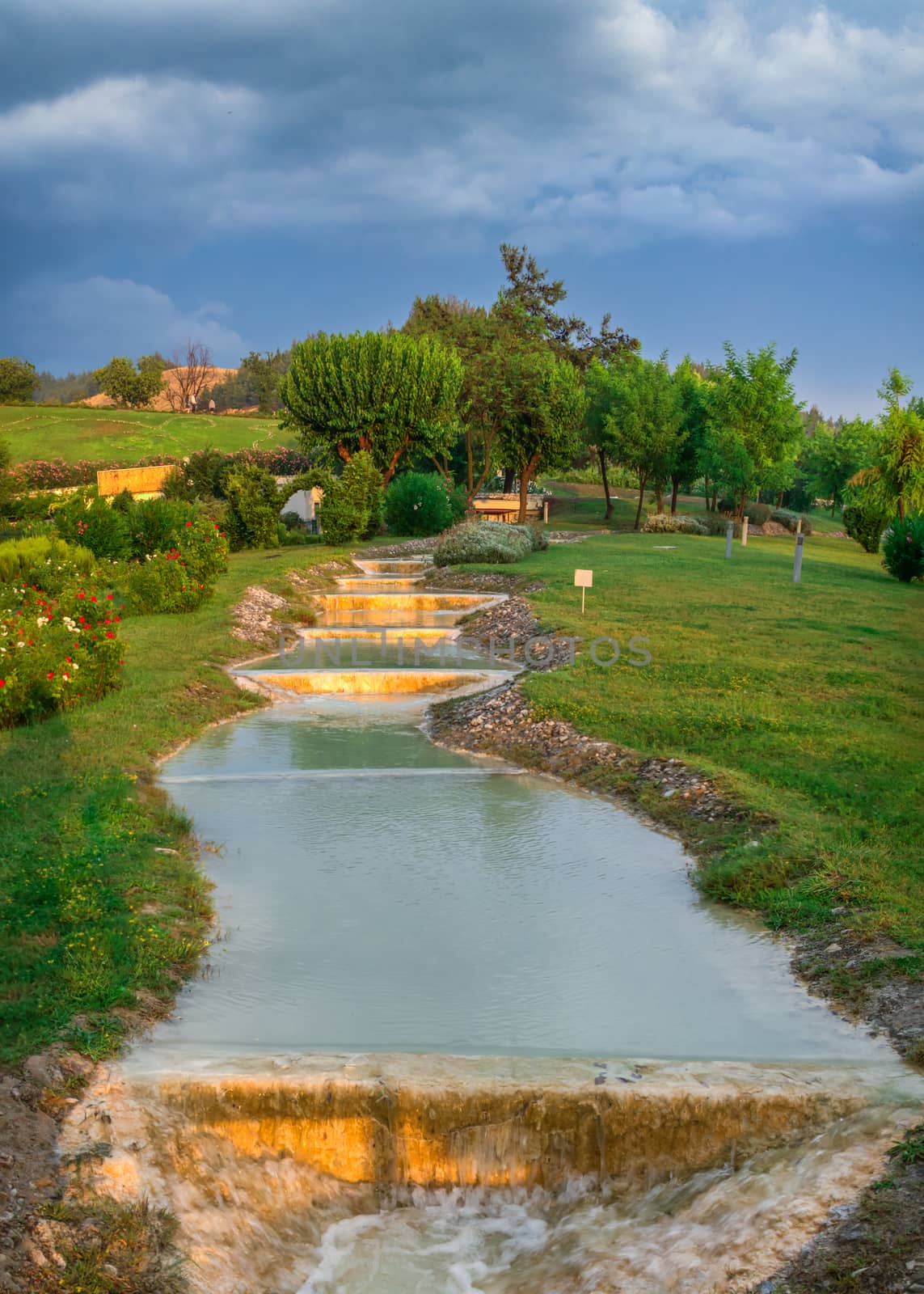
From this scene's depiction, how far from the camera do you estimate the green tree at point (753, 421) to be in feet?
126

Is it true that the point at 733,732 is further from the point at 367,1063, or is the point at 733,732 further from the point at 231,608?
the point at 231,608

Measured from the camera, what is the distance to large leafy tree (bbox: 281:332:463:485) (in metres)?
36.6

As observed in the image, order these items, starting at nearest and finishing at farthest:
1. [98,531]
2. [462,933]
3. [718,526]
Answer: [462,933] → [98,531] → [718,526]

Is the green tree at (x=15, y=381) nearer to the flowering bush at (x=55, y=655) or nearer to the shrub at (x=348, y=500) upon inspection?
the shrub at (x=348, y=500)

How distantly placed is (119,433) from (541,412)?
3415cm

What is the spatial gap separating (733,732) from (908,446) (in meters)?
24.5

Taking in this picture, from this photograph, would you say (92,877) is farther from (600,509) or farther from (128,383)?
(128,383)

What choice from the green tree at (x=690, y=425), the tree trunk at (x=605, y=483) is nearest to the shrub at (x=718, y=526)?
the green tree at (x=690, y=425)

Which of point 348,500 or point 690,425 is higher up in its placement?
point 690,425

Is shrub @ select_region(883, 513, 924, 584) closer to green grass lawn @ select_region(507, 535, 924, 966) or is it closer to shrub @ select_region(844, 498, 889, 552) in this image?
green grass lawn @ select_region(507, 535, 924, 966)

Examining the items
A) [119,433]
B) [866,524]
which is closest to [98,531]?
[866,524]

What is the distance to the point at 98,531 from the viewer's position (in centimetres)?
2253

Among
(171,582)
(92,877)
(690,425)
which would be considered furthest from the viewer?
(690,425)

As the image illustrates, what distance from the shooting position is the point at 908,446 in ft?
101
